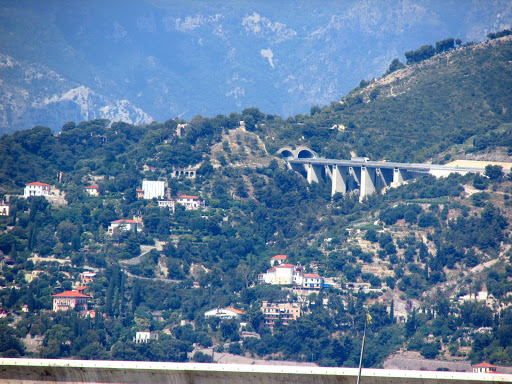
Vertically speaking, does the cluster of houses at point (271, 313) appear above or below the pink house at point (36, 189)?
below

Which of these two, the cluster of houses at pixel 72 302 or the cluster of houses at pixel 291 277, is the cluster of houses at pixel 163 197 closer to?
the cluster of houses at pixel 291 277

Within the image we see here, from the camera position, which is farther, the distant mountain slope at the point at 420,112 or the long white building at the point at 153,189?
the distant mountain slope at the point at 420,112

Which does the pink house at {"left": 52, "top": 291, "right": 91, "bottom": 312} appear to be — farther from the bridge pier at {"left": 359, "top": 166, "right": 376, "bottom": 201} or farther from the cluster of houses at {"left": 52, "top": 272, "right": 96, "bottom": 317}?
the bridge pier at {"left": 359, "top": 166, "right": 376, "bottom": 201}

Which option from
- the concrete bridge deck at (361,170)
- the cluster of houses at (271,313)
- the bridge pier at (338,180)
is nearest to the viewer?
the cluster of houses at (271,313)

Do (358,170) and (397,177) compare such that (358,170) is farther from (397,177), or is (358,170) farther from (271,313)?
(271,313)

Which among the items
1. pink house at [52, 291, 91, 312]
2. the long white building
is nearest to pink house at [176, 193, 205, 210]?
the long white building

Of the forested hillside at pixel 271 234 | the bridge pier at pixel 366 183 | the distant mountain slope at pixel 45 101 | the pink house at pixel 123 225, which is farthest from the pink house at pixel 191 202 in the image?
the distant mountain slope at pixel 45 101
